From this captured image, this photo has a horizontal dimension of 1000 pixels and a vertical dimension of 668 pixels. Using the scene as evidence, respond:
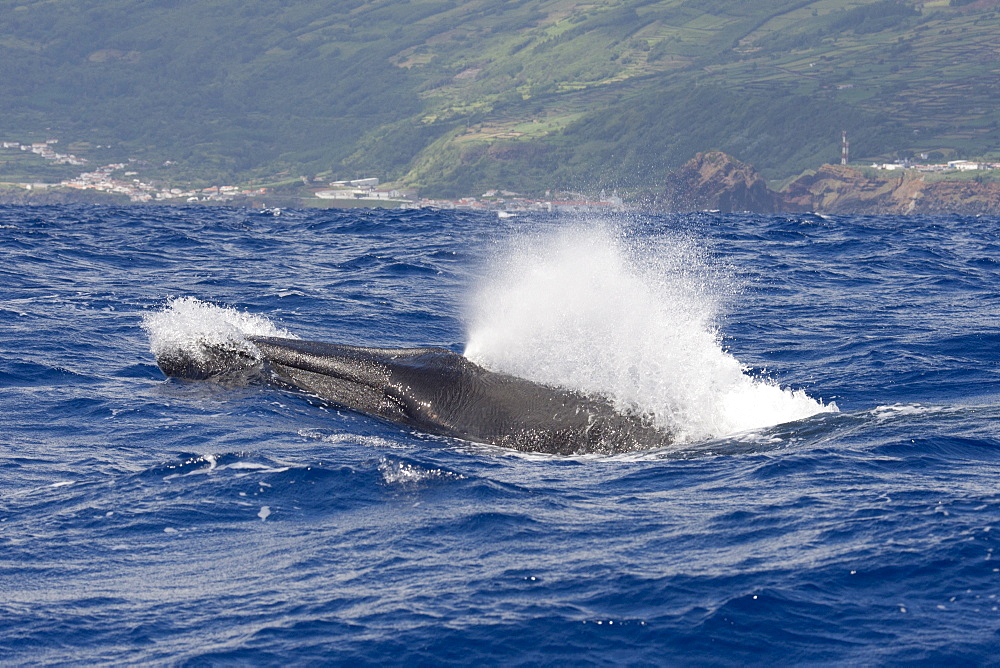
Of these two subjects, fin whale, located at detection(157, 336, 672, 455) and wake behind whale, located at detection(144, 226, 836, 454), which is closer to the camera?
fin whale, located at detection(157, 336, 672, 455)

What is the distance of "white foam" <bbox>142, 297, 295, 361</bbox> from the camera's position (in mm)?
16766

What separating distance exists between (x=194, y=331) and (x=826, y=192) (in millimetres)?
188875

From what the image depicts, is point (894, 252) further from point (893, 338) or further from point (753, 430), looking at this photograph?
point (753, 430)

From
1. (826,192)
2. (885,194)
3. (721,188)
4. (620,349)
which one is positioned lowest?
(885,194)

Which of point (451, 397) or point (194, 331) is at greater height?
point (194, 331)

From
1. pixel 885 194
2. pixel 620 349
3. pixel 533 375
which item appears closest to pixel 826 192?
pixel 885 194

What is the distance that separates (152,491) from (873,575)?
7.90 m

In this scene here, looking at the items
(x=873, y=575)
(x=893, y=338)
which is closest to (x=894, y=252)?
(x=893, y=338)

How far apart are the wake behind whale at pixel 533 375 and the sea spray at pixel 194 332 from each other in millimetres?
23

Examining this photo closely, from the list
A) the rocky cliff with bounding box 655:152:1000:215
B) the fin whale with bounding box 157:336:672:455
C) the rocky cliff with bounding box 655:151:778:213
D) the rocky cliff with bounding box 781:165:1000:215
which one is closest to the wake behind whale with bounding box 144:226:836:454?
the fin whale with bounding box 157:336:672:455

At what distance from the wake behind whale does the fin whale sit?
16 millimetres

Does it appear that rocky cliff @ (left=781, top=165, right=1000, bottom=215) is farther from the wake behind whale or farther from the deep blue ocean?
the wake behind whale

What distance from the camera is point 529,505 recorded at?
11695mm

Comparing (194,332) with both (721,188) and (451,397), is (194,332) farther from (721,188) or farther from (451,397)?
(721,188)
